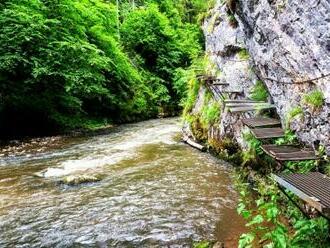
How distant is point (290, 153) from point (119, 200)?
3867 millimetres

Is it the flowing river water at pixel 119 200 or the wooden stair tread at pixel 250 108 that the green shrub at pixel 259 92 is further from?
the flowing river water at pixel 119 200

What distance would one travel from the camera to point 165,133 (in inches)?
690

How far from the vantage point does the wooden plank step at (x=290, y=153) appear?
5461 millimetres

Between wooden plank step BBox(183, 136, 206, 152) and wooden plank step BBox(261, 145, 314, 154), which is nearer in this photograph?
wooden plank step BBox(261, 145, 314, 154)

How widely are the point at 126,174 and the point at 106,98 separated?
44.3ft

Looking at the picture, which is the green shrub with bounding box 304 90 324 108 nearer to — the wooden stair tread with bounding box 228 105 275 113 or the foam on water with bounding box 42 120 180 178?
the wooden stair tread with bounding box 228 105 275 113

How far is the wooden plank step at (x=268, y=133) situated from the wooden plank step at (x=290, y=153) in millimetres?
463

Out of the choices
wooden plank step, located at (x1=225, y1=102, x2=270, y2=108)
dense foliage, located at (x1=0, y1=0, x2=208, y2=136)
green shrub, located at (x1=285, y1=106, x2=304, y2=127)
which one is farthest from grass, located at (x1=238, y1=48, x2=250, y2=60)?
dense foliage, located at (x1=0, y1=0, x2=208, y2=136)

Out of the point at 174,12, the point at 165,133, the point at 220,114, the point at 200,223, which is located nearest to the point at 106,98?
the point at 165,133

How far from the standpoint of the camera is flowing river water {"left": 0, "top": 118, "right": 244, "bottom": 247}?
6.22m

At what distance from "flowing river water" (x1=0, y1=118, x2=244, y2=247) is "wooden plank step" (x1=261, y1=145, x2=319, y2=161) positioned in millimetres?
1443

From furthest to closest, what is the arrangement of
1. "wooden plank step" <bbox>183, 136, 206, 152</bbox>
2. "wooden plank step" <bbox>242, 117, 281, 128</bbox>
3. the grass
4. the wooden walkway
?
"wooden plank step" <bbox>183, 136, 206, 152</bbox> → the grass → "wooden plank step" <bbox>242, 117, 281, 128</bbox> → the wooden walkway

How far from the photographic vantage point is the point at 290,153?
19.0 feet

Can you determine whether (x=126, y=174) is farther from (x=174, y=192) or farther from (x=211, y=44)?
(x=211, y=44)
